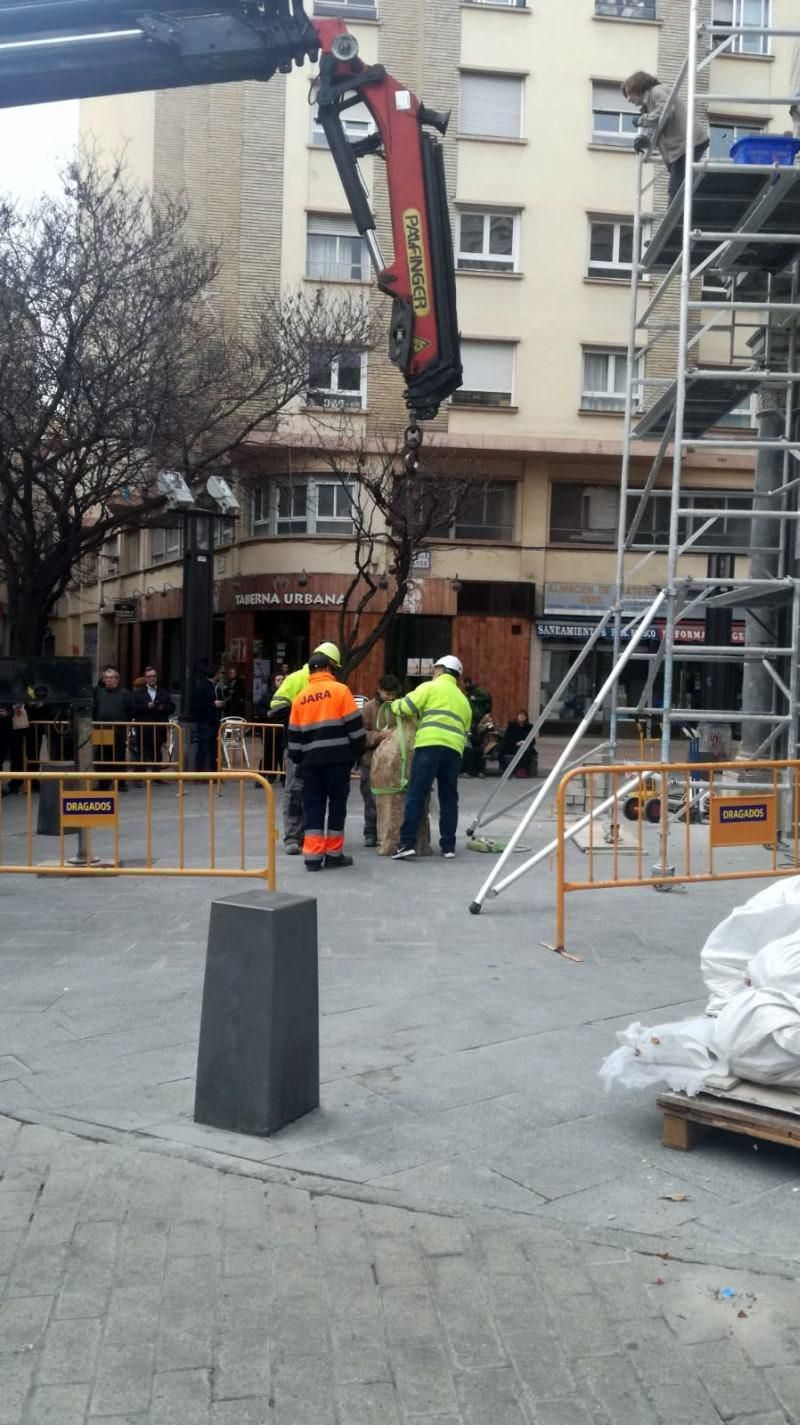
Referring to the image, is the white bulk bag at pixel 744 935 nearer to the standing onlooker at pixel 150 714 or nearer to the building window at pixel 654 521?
the standing onlooker at pixel 150 714

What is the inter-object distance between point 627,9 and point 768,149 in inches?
809

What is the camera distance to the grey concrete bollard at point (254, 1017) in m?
4.64

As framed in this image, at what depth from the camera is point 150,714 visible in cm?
1878

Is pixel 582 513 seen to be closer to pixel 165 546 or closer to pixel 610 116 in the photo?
pixel 610 116

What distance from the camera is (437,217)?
960cm

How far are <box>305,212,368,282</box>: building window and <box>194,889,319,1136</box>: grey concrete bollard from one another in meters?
24.6

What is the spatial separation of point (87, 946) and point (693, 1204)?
4601mm

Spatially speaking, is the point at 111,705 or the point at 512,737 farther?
the point at 512,737

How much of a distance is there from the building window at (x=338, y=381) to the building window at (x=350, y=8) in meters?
7.52

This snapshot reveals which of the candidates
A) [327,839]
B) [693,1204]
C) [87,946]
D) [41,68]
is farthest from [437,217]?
[693,1204]

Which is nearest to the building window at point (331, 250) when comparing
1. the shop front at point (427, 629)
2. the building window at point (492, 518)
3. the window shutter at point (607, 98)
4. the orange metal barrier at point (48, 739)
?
the building window at point (492, 518)

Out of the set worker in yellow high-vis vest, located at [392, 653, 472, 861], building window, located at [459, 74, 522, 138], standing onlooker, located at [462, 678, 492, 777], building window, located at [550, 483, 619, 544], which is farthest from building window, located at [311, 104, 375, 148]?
worker in yellow high-vis vest, located at [392, 653, 472, 861]

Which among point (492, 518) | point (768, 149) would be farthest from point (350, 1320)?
point (492, 518)

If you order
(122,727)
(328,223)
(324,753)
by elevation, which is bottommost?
(122,727)
